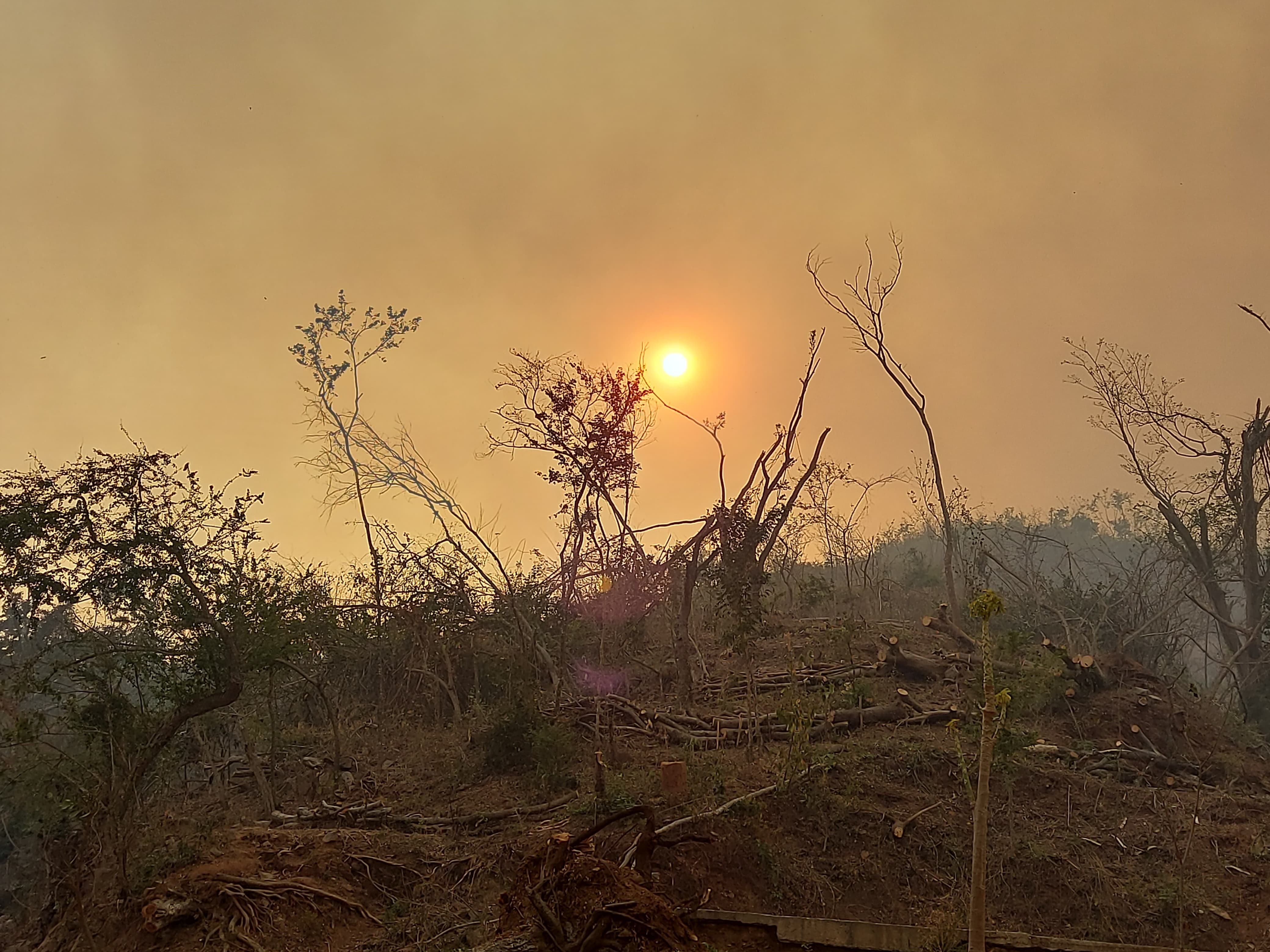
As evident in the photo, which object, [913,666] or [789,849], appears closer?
[789,849]

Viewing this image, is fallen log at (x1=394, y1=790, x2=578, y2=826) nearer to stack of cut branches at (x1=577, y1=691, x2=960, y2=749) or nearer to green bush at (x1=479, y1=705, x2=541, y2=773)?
green bush at (x1=479, y1=705, x2=541, y2=773)

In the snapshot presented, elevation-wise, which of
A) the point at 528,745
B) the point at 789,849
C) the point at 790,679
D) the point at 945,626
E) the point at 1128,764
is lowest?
the point at 789,849

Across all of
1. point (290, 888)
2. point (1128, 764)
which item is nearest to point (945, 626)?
point (1128, 764)

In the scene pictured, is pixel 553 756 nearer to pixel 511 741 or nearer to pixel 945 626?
pixel 511 741

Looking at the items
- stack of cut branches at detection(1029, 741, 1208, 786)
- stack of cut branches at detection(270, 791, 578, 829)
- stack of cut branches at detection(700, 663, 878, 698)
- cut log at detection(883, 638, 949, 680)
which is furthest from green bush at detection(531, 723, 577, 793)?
stack of cut branches at detection(1029, 741, 1208, 786)

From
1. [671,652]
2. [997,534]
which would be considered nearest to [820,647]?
[671,652]

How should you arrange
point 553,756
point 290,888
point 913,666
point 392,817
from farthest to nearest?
point 913,666 → point 553,756 → point 392,817 → point 290,888

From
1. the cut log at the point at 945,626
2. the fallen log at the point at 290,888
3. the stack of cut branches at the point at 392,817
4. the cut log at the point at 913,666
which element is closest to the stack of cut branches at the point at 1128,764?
the cut log at the point at 913,666

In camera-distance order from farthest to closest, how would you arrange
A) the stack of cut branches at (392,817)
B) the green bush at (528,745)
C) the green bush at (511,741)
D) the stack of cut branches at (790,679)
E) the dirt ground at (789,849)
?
the stack of cut branches at (790,679) → the green bush at (511,741) → the green bush at (528,745) → the stack of cut branches at (392,817) → the dirt ground at (789,849)

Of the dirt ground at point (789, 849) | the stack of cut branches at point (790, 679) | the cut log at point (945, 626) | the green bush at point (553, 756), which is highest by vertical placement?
the cut log at point (945, 626)

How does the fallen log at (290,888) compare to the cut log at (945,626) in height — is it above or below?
below

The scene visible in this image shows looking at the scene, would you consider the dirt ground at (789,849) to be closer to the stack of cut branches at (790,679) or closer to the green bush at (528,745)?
the green bush at (528,745)

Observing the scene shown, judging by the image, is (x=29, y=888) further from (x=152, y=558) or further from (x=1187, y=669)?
(x=1187, y=669)

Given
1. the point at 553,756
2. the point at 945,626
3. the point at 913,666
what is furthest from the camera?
the point at 945,626
